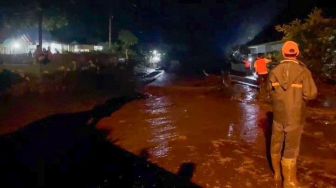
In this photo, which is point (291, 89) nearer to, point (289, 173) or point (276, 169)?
point (289, 173)

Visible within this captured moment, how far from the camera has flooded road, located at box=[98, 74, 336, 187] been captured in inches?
259

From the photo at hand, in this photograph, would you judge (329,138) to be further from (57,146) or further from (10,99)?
(10,99)

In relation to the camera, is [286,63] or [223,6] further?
[223,6]

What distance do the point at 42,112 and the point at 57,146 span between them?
4.87m

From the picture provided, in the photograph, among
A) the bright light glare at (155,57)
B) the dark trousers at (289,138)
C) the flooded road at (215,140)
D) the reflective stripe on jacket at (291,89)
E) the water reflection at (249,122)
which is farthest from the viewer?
the bright light glare at (155,57)

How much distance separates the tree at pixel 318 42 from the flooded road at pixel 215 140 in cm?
570

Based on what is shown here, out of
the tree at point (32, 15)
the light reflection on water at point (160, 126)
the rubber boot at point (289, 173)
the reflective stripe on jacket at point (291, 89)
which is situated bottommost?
the light reflection on water at point (160, 126)

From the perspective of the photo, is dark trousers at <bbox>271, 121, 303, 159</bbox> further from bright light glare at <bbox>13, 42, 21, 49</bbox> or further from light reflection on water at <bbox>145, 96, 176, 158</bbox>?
bright light glare at <bbox>13, 42, 21, 49</bbox>

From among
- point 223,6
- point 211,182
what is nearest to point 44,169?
point 211,182

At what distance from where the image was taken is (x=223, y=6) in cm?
7306

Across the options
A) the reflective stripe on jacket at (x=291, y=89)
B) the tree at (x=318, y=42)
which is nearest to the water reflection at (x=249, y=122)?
the reflective stripe on jacket at (x=291, y=89)

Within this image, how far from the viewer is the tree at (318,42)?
1855cm

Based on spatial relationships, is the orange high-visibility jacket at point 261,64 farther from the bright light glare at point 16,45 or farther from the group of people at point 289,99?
the bright light glare at point 16,45

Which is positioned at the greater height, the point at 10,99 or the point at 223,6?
the point at 223,6
